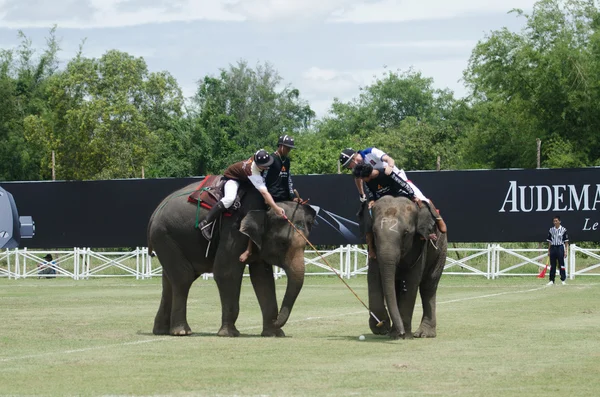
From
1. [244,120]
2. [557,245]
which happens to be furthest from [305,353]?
[244,120]

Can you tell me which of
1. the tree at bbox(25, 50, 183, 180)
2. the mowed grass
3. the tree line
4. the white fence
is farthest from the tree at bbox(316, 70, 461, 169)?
the mowed grass

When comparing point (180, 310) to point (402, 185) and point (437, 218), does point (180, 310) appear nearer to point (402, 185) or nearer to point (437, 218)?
point (402, 185)

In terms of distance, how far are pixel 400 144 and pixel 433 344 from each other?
215 ft

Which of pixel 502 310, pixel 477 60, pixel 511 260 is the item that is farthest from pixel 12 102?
pixel 502 310

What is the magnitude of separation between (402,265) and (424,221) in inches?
26.2

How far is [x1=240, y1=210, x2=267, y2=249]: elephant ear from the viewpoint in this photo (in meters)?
15.0

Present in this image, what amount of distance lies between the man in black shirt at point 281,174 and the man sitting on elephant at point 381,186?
1.04 metres

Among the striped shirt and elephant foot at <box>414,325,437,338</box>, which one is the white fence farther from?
elephant foot at <box>414,325,437,338</box>

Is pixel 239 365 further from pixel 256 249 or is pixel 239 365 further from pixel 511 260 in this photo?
pixel 511 260

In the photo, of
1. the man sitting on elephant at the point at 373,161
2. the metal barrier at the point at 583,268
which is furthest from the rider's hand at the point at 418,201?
the metal barrier at the point at 583,268

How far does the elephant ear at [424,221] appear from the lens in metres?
14.6

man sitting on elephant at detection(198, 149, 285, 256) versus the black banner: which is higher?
man sitting on elephant at detection(198, 149, 285, 256)

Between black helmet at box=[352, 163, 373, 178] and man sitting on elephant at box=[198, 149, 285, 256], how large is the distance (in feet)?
3.83

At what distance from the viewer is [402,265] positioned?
48.6 ft
